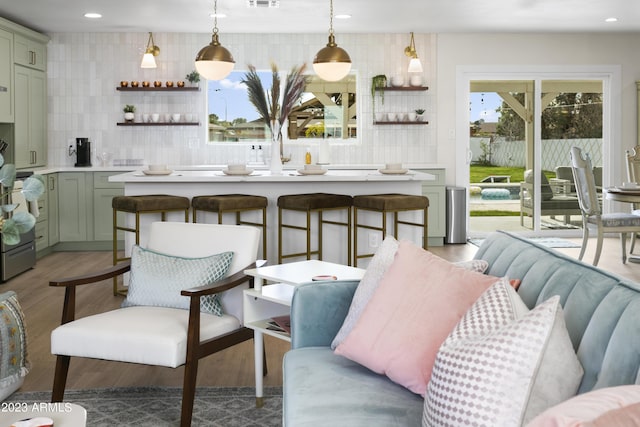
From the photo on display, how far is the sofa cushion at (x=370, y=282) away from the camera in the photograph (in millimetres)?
2486

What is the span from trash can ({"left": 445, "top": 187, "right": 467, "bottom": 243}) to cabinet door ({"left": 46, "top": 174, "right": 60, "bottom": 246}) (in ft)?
13.7

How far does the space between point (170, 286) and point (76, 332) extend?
50cm

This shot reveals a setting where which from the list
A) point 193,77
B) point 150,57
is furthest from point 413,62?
point 150,57

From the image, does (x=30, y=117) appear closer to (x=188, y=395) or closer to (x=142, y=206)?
(x=142, y=206)

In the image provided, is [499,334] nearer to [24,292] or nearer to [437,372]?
[437,372]

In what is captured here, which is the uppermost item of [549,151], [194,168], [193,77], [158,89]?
[193,77]

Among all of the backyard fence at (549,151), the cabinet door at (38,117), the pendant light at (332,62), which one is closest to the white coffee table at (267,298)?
the pendant light at (332,62)

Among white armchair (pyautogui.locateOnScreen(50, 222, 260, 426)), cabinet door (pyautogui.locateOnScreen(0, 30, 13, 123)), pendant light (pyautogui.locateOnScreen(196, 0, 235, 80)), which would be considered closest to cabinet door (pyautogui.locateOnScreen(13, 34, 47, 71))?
cabinet door (pyautogui.locateOnScreen(0, 30, 13, 123))

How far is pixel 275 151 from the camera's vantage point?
6.07 metres

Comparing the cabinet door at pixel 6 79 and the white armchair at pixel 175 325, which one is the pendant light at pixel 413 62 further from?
the white armchair at pixel 175 325

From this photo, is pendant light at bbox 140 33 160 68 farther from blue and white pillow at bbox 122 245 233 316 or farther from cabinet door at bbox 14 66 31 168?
blue and white pillow at bbox 122 245 233 316

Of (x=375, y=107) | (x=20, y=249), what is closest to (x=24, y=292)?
(x=20, y=249)

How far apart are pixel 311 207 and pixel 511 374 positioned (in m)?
3.99

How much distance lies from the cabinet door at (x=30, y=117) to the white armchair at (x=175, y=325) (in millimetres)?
4380
